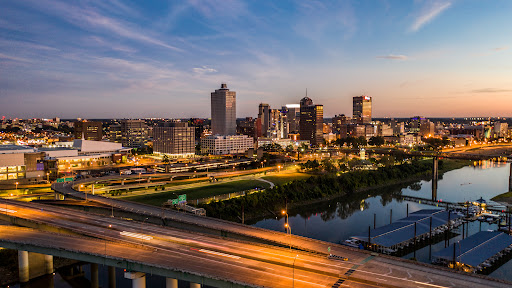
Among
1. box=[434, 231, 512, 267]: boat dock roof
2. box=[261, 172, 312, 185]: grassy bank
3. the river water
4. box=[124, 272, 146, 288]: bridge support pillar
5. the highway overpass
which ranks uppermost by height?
the highway overpass

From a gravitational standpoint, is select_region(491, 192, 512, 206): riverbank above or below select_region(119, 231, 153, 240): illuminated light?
below

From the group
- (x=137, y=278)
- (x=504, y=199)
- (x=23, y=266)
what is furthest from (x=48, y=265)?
(x=504, y=199)

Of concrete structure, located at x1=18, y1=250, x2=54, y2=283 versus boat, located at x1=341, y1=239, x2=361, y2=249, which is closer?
concrete structure, located at x1=18, y1=250, x2=54, y2=283

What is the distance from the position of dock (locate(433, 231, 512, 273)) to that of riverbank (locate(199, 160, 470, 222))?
1997 centimetres

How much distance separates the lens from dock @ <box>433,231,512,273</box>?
38.9 metres

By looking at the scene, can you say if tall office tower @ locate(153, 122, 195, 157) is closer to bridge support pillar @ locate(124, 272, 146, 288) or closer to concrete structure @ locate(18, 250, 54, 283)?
concrete structure @ locate(18, 250, 54, 283)

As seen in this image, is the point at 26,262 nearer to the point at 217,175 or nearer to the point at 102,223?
the point at 102,223

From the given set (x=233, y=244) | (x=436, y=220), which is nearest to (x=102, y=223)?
(x=233, y=244)

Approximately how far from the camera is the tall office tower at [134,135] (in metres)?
192

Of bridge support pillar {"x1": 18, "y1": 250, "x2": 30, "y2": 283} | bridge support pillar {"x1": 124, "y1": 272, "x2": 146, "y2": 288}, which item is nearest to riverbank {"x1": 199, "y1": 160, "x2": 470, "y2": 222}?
bridge support pillar {"x1": 124, "y1": 272, "x2": 146, "y2": 288}

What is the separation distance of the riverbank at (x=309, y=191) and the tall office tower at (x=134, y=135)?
128m

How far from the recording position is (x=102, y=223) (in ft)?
131

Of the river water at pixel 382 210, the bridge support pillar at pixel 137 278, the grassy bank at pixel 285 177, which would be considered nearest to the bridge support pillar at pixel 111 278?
the bridge support pillar at pixel 137 278

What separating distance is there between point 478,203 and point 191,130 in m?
109
